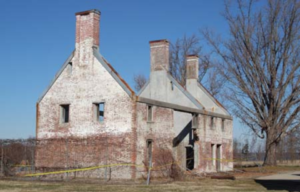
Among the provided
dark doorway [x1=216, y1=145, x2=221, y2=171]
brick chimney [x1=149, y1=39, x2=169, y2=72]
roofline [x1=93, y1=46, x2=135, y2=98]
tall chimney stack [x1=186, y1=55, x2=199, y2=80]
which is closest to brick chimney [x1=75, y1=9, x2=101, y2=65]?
roofline [x1=93, y1=46, x2=135, y2=98]

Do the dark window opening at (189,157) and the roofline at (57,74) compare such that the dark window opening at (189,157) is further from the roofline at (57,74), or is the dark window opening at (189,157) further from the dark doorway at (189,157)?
the roofline at (57,74)

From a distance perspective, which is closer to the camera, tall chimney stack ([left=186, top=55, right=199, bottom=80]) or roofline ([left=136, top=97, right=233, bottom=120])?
roofline ([left=136, top=97, right=233, bottom=120])

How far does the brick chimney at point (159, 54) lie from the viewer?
101ft

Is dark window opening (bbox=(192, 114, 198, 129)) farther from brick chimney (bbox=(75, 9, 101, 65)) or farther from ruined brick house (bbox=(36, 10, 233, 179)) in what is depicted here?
brick chimney (bbox=(75, 9, 101, 65))

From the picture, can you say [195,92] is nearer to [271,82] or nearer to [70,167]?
[271,82]

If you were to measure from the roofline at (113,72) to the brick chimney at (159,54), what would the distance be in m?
6.88

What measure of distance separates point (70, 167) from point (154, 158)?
4572 millimetres

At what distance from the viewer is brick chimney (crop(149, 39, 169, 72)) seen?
1215 inches

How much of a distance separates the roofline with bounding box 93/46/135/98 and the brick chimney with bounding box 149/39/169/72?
6.88m

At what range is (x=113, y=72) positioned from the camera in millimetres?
24156

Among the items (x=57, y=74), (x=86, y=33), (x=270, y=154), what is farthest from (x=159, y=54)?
(x=270, y=154)

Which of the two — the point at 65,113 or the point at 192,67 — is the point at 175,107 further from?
the point at 192,67

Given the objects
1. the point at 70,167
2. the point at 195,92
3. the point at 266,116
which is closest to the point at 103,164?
the point at 70,167

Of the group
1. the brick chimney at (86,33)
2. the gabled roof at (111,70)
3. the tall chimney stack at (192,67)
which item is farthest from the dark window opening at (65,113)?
the tall chimney stack at (192,67)
